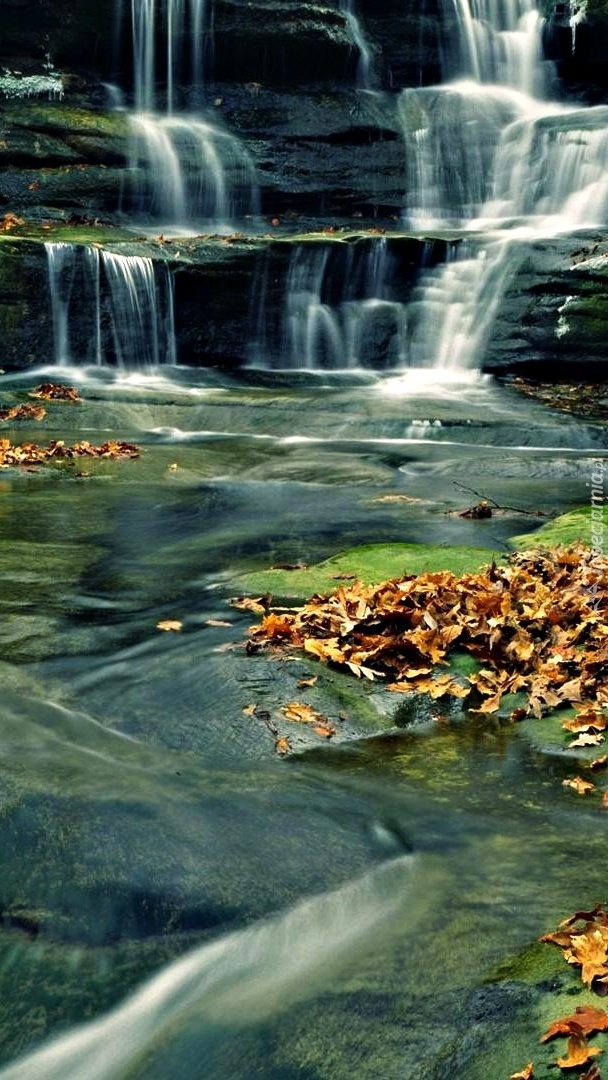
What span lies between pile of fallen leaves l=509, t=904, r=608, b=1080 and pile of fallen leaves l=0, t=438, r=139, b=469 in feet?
30.7

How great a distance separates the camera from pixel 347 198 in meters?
24.2

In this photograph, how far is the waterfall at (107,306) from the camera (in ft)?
58.0

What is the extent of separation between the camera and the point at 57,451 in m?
11.9

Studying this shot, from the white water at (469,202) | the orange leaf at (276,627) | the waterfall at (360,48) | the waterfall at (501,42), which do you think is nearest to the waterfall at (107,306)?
the white water at (469,202)

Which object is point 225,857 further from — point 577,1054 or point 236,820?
point 577,1054

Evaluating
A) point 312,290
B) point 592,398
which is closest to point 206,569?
point 592,398

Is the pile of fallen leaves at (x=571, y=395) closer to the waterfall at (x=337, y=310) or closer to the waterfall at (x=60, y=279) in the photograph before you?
the waterfall at (x=337, y=310)

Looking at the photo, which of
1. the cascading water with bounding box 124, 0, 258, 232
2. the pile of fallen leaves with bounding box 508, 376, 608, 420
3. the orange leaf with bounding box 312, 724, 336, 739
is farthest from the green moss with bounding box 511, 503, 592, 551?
the cascading water with bounding box 124, 0, 258, 232

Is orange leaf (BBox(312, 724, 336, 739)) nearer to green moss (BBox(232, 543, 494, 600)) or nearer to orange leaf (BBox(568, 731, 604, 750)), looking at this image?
orange leaf (BBox(568, 731, 604, 750))

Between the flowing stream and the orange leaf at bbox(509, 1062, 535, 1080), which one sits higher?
the orange leaf at bbox(509, 1062, 535, 1080)

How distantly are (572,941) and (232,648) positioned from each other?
2532 mm

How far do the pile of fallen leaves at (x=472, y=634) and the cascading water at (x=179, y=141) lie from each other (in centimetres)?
1849

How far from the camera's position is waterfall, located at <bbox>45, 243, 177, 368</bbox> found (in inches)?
696

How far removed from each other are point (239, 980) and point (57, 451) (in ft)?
31.7
